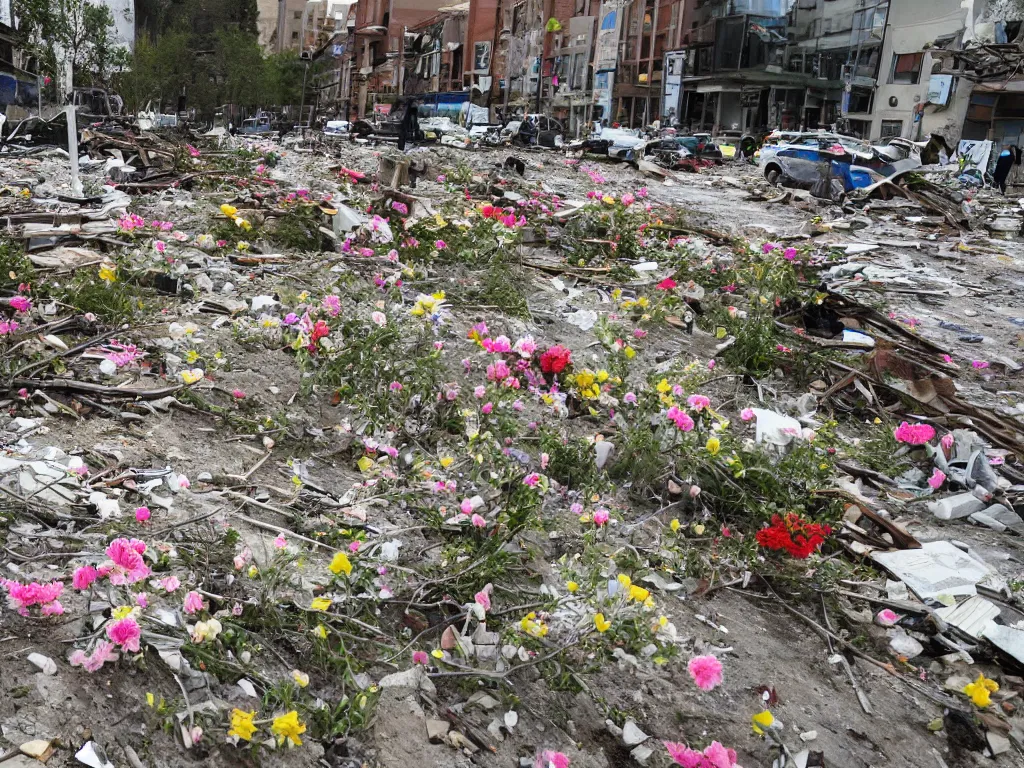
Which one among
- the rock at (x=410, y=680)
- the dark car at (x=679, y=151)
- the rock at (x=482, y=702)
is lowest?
the rock at (x=482, y=702)

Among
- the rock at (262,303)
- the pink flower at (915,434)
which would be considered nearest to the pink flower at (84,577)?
the rock at (262,303)

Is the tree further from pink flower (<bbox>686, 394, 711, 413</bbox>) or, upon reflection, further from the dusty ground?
pink flower (<bbox>686, 394, 711, 413</bbox>)

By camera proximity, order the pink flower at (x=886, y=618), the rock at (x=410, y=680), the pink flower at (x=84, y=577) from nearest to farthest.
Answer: the pink flower at (x=84, y=577), the rock at (x=410, y=680), the pink flower at (x=886, y=618)

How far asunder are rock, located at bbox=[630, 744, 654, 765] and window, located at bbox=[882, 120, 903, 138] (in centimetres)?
4060

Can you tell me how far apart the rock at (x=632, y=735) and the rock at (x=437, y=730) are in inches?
20.3

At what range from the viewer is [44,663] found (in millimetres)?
2061

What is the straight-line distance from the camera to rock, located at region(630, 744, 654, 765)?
2.42 meters

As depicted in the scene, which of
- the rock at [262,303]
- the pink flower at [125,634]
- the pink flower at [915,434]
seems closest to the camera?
the pink flower at [125,634]

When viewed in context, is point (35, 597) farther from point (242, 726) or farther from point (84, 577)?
point (242, 726)

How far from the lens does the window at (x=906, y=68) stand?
37000 millimetres

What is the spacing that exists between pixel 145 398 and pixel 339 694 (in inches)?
78.6

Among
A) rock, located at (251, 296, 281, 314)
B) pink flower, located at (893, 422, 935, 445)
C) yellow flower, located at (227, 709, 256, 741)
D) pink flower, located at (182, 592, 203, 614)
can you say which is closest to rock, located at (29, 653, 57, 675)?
pink flower, located at (182, 592, 203, 614)

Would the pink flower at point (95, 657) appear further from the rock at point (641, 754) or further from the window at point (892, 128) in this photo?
the window at point (892, 128)

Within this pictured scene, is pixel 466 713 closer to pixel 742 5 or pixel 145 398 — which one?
pixel 145 398
